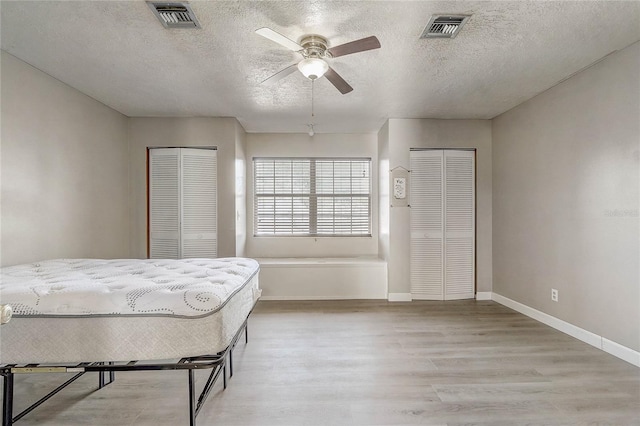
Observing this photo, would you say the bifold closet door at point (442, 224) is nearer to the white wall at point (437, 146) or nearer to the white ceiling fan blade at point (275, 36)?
the white wall at point (437, 146)

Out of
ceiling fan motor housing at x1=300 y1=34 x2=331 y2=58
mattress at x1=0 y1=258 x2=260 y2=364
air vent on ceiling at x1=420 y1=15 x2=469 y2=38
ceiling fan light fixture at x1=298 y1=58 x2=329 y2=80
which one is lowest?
mattress at x1=0 y1=258 x2=260 y2=364

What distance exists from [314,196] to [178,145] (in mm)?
2145

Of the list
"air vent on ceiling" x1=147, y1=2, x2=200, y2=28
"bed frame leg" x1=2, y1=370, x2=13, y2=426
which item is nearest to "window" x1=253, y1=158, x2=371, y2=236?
"air vent on ceiling" x1=147, y1=2, x2=200, y2=28

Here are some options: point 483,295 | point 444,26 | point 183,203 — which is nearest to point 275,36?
point 444,26

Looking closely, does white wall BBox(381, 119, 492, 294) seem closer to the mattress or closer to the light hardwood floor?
the light hardwood floor

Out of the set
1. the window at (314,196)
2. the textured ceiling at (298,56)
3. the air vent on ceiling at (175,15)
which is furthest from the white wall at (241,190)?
the air vent on ceiling at (175,15)

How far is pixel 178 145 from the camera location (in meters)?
3.86

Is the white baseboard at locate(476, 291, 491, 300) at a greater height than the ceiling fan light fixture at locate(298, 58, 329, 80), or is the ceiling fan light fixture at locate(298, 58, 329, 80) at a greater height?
the ceiling fan light fixture at locate(298, 58, 329, 80)

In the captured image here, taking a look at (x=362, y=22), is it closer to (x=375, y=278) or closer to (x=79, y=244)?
(x=375, y=278)

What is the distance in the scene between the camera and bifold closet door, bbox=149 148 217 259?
12.7 ft

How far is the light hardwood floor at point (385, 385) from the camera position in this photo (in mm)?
1714

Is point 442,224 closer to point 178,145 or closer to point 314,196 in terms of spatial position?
point 314,196

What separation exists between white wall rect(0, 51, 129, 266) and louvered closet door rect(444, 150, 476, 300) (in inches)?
175

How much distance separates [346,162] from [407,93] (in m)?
1.78
